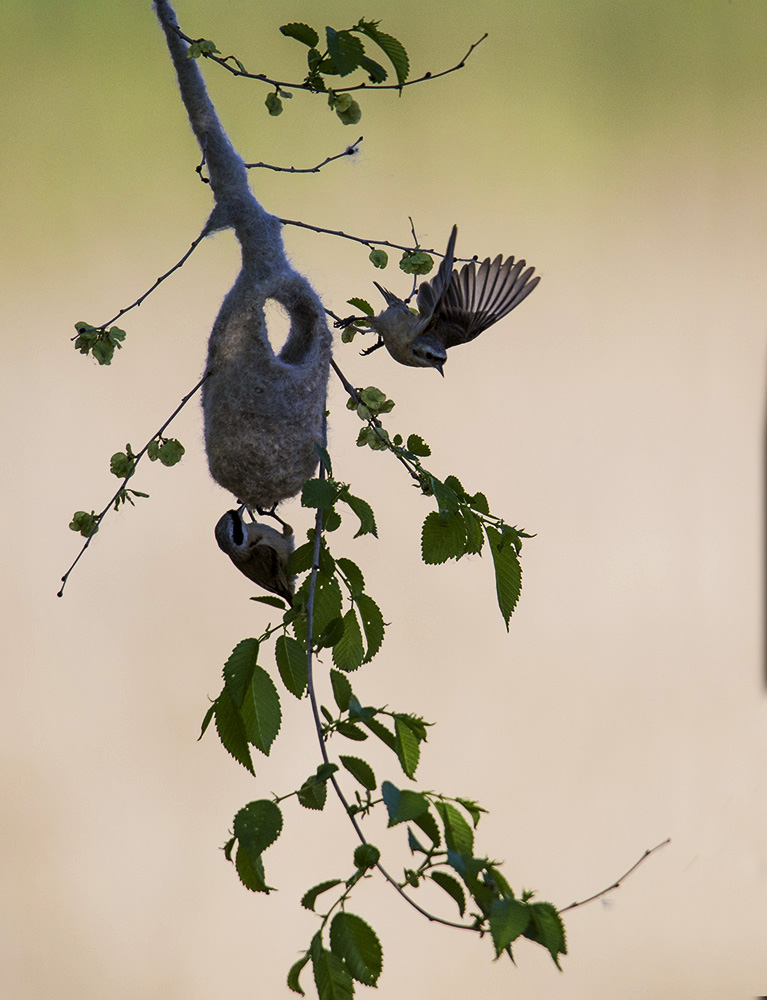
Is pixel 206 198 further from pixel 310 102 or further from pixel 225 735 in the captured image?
pixel 225 735

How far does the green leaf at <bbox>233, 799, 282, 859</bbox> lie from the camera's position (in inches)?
22.2

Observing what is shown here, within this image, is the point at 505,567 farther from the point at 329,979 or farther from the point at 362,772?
the point at 329,979

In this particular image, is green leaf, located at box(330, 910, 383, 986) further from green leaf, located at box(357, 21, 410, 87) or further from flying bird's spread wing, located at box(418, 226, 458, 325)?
green leaf, located at box(357, 21, 410, 87)

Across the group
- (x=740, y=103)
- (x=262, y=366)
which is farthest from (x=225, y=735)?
(x=740, y=103)

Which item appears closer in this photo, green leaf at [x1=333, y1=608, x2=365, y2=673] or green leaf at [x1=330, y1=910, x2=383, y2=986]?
green leaf at [x1=330, y1=910, x2=383, y2=986]

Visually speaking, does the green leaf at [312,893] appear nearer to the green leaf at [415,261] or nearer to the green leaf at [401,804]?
the green leaf at [401,804]

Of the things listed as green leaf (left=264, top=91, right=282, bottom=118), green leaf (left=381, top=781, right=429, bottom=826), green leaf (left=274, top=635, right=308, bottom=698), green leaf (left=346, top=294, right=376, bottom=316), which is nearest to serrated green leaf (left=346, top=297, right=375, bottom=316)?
green leaf (left=346, top=294, right=376, bottom=316)

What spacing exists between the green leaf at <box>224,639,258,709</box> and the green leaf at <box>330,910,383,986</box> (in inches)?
6.2

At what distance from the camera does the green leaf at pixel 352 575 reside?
70 cm

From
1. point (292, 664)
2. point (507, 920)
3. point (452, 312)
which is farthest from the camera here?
point (452, 312)

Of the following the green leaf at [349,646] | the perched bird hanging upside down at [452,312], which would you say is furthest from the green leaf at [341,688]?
the perched bird hanging upside down at [452,312]

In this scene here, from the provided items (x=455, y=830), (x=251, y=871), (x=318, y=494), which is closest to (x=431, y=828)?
(x=455, y=830)

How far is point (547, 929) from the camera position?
1.81ft

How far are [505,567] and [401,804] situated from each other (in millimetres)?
206
